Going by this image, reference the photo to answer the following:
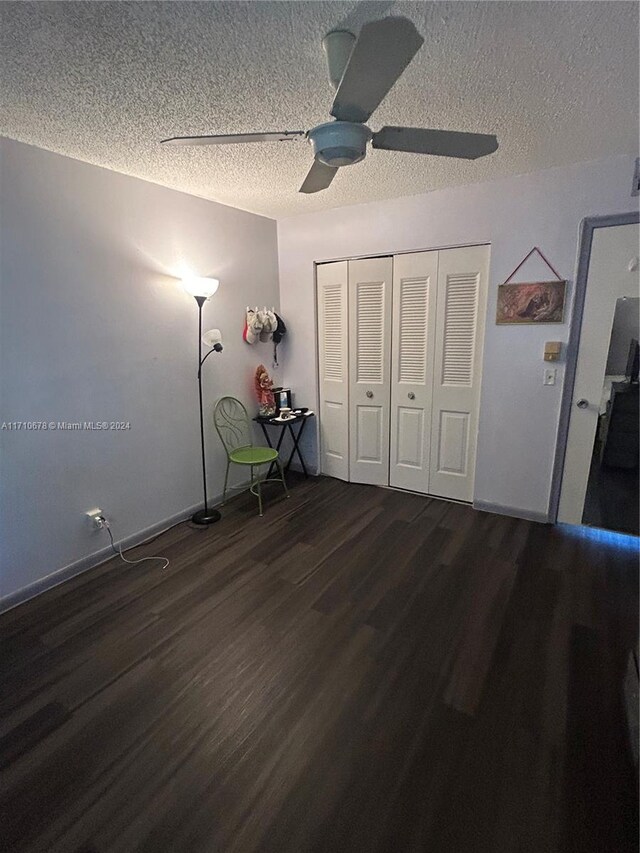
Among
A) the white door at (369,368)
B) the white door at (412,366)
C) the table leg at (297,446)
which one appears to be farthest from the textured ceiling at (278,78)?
the table leg at (297,446)

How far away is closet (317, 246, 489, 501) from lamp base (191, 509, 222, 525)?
50.1 inches

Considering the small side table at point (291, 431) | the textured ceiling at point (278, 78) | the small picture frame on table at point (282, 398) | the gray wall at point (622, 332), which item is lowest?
the small side table at point (291, 431)

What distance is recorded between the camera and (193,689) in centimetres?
166

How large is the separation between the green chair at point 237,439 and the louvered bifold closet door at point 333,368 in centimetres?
60

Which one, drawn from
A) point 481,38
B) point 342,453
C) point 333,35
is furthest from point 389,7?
point 342,453

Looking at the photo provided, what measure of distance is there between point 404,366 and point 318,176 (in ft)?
6.15

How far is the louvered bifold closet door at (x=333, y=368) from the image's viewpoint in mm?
3508

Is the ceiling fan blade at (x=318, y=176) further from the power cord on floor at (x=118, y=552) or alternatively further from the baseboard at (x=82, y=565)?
the baseboard at (x=82, y=565)

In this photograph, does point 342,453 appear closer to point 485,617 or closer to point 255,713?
point 485,617

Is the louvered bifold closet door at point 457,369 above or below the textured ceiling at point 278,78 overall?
below

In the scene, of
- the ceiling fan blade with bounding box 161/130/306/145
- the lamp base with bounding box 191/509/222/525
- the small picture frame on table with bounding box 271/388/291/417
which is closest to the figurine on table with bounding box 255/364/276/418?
the small picture frame on table with bounding box 271/388/291/417

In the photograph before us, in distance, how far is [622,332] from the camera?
2484mm

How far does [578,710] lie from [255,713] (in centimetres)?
125

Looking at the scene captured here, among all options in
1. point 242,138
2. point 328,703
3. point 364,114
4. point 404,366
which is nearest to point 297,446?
point 404,366
